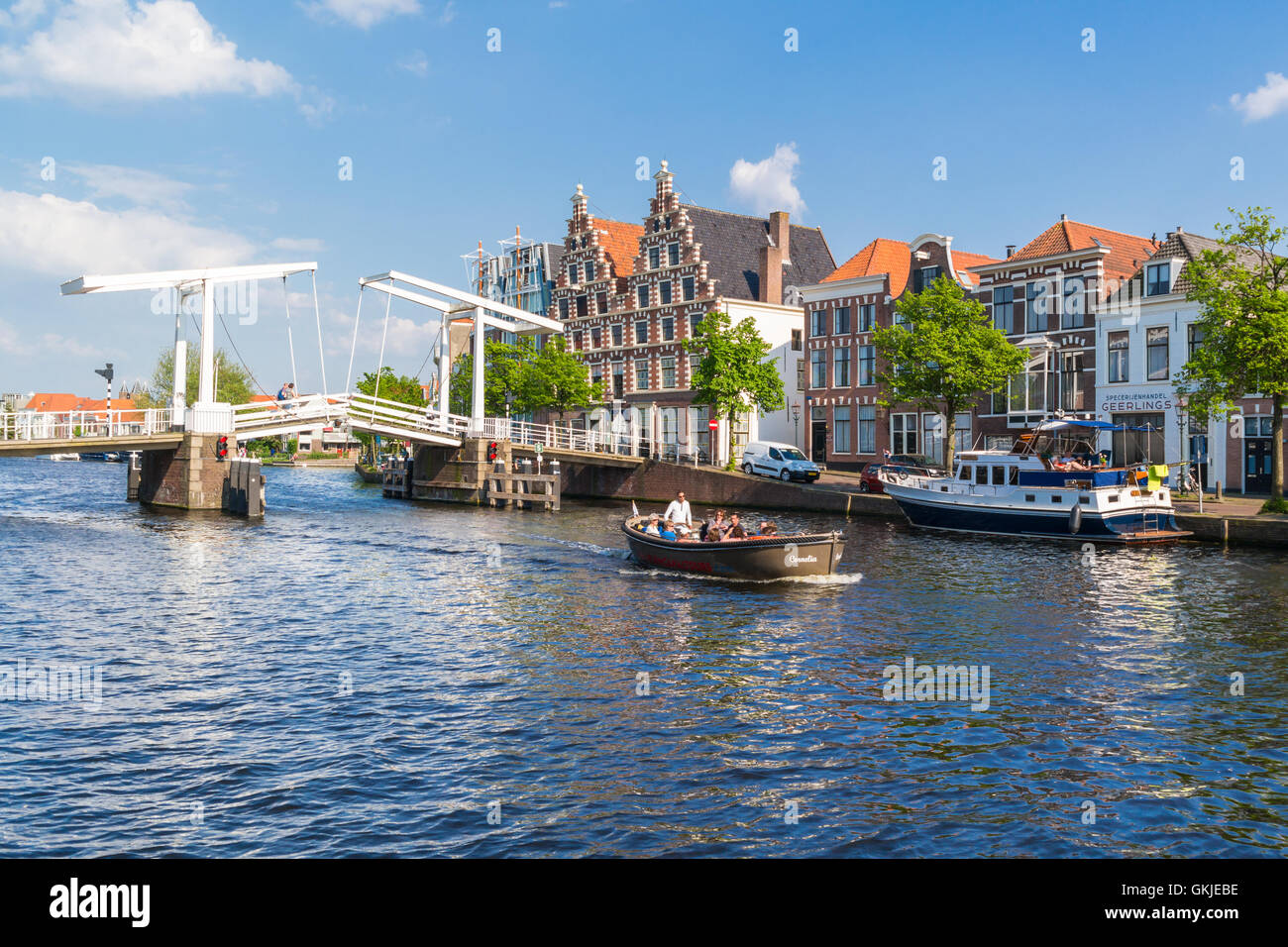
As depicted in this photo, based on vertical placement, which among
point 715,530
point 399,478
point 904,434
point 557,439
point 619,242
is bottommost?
point 715,530

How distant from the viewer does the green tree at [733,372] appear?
52.6m

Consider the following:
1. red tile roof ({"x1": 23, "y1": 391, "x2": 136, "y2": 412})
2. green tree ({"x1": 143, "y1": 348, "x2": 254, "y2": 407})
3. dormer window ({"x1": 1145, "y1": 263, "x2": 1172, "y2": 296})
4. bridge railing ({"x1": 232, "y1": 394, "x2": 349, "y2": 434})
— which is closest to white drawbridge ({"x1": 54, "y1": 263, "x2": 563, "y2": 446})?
bridge railing ({"x1": 232, "y1": 394, "x2": 349, "y2": 434})

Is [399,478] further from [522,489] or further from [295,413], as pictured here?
[295,413]

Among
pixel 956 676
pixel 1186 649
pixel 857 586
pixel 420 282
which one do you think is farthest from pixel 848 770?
pixel 420 282

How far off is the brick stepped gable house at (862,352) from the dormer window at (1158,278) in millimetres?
8210

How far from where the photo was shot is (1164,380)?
42438mm

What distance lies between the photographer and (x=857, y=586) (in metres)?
24.2

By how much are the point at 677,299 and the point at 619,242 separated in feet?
35.4

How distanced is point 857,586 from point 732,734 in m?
12.3

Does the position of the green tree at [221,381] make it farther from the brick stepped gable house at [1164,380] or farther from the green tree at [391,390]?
the brick stepped gable house at [1164,380]

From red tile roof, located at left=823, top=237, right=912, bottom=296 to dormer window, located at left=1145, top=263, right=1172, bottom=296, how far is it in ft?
42.5

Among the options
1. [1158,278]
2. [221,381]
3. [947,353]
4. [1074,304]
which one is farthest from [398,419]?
[221,381]

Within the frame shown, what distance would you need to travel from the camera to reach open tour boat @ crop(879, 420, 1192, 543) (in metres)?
33.0
